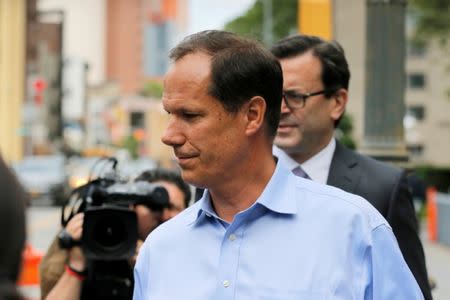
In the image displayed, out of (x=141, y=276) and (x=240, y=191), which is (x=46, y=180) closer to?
(x=141, y=276)

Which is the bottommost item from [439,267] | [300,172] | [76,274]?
[439,267]

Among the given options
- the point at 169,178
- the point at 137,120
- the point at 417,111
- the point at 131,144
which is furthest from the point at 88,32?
the point at 169,178

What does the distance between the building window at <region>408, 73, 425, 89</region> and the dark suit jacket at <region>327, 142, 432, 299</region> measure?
238ft

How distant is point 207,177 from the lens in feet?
8.49

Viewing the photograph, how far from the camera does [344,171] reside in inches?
152

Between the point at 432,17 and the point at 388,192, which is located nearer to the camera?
the point at 388,192

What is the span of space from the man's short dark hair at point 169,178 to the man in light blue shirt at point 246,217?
6.16 feet

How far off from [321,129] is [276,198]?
1.50 meters

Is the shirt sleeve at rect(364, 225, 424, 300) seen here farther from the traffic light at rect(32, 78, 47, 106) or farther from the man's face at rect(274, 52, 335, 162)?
the traffic light at rect(32, 78, 47, 106)

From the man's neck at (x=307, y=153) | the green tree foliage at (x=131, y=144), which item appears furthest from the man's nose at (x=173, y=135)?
the green tree foliage at (x=131, y=144)

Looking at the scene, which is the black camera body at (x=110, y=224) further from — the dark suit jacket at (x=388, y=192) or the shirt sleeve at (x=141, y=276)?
the shirt sleeve at (x=141, y=276)

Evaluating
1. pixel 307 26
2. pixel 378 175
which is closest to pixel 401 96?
pixel 378 175

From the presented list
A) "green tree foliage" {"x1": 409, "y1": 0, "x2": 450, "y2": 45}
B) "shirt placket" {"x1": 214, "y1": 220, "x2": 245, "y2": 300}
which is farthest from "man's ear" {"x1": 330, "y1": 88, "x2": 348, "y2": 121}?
"green tree foliage" {"x1": 409, "y1": 0, "x2": 450, "y2": 45}

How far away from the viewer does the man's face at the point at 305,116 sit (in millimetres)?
3922
